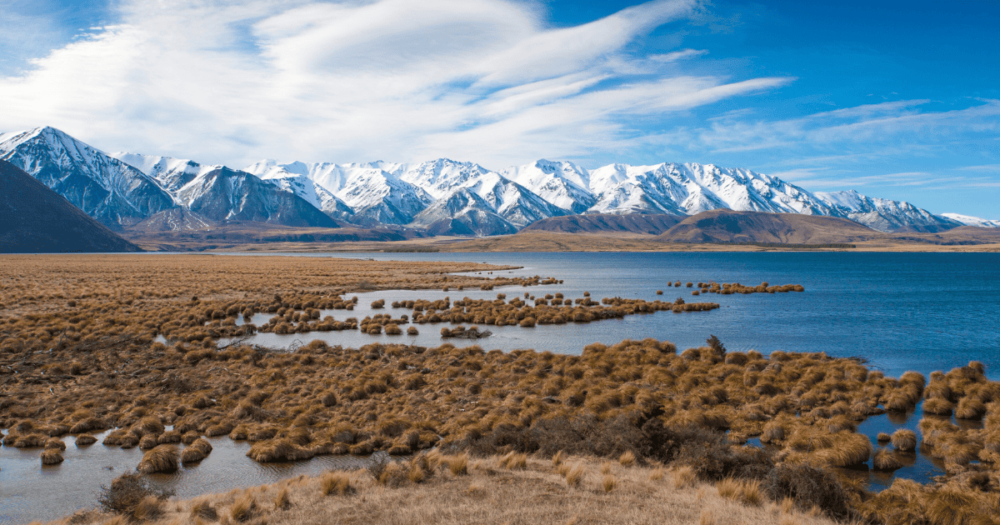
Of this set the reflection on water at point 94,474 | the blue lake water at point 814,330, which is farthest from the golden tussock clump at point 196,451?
the blue lake water at point 814,330

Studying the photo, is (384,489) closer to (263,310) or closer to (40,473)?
(40,473)

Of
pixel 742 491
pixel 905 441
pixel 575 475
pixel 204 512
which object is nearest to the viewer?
pixel 204 512

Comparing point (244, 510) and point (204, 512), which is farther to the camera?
point (204, 512)

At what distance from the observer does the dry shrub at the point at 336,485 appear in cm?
1194

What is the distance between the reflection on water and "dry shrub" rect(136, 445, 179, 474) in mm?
287

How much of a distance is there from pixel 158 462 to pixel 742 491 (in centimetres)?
1480

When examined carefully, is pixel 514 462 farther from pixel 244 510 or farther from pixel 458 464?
pixel 244 510

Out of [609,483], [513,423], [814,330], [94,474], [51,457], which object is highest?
[609,483]

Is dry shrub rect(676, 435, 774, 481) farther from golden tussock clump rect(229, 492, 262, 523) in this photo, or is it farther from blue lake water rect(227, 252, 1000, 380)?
blue lake water rect(227, 252, 1000, 380)

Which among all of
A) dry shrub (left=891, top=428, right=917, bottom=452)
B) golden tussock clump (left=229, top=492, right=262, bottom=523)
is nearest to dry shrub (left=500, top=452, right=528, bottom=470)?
golden tussock clump (left=229, top=492, right=262, bottom=523)

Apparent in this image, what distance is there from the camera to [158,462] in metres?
14.9

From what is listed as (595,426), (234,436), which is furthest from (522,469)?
(234,436)

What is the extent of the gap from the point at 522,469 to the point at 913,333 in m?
39.9

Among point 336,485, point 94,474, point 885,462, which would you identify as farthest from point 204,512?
point 885,462
